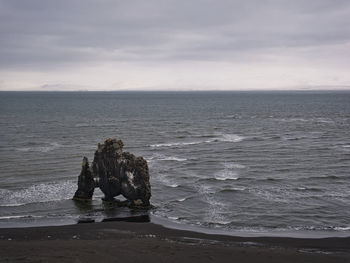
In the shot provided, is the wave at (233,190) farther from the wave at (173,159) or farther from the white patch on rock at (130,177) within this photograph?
the wave at (173,159)

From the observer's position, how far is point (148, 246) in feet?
95.2

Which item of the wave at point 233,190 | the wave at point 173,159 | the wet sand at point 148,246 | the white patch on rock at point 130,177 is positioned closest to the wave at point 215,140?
the wave at point 173,159

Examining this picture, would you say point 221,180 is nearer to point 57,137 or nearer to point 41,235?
point 41,235

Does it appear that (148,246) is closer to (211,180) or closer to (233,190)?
(233,190)

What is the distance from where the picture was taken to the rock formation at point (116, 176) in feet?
127

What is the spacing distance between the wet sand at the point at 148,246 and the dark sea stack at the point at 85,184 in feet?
25.4

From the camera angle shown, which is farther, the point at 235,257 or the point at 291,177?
the point at 291,177

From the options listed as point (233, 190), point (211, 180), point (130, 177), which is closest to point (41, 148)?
point (211, 180)

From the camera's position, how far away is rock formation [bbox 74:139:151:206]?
38.8 meters

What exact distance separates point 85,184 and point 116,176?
3.61m

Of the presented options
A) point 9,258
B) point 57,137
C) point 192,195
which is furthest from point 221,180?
point 57,137

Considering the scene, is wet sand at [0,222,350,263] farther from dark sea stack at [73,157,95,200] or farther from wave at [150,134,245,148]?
wave at [150,134,245,148]

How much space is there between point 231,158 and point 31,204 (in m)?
30.8

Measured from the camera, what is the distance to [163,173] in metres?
51.7
